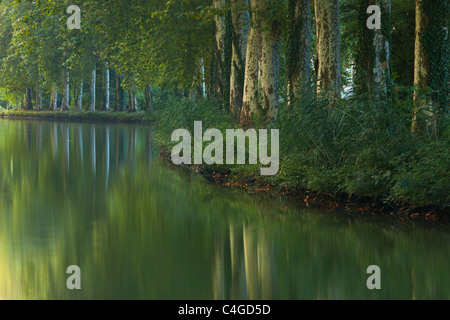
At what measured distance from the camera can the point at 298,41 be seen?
19.9 m

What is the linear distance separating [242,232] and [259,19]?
1200 cm

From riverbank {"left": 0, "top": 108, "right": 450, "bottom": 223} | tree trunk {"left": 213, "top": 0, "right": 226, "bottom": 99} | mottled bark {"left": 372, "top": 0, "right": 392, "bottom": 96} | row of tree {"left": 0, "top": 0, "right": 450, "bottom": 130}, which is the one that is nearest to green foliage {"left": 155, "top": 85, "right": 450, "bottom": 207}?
riverbank {"left": 0, "top": 108, "right": 450, "bottom": 223}

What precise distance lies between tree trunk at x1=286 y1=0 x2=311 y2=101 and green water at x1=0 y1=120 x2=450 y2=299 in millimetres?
4419

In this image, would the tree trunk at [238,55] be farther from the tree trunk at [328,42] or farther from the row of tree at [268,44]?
the tree trunk at [328,42]

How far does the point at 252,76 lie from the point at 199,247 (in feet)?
45.8

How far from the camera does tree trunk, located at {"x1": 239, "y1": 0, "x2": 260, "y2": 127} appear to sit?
22.3m

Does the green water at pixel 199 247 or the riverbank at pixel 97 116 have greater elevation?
the riverbank at pixel 97 116

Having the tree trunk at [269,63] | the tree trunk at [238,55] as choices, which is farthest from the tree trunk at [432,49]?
the tree trunk at [238,55]

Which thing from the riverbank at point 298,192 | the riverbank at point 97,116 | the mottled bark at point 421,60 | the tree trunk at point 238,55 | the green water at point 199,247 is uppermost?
the riverbank at point 97,116

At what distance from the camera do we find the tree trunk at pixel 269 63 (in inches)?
860

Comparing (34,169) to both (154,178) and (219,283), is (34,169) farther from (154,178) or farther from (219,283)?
(219,283)

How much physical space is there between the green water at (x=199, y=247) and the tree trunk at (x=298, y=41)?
4.42 meters

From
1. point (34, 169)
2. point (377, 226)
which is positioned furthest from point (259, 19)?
point (377, 226)

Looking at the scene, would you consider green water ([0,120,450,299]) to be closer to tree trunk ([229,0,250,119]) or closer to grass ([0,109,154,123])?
tree trunk ([229,0,250,119])
